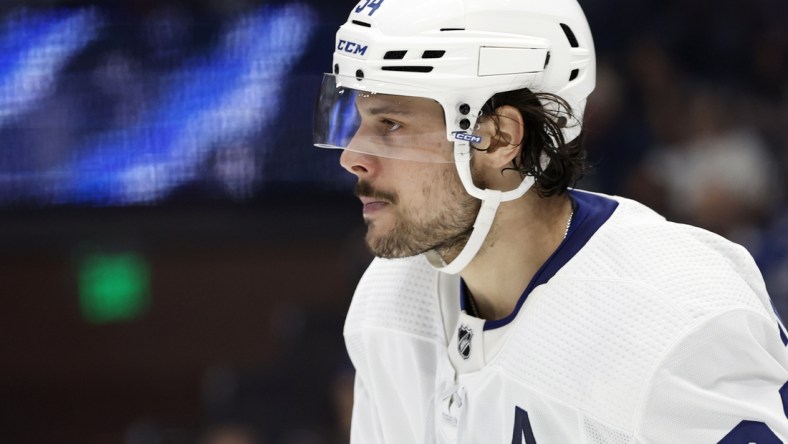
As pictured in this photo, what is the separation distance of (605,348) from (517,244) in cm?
30

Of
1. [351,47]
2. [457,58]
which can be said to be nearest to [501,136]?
[457,58]

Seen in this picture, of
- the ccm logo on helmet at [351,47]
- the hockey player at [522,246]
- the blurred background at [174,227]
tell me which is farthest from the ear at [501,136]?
the blurred background at [174,227]

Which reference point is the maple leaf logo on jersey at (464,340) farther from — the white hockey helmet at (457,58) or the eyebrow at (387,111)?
the eyebrow at (387,111)

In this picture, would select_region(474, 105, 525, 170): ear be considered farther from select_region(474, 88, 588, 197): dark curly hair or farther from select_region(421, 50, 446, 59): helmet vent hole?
select_region(421, 50, 446, 59): helmet vent hole

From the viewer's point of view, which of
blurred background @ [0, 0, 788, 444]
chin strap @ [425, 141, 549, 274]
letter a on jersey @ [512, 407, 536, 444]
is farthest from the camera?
blurred background @ [0, 0, 788, 444]

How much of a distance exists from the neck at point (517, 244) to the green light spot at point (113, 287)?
6.61 feet

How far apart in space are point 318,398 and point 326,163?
0.77 meters

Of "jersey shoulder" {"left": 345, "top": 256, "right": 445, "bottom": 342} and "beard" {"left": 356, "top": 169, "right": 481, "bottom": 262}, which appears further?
"jersey shoulder" {"left": 345, "top": 256, "right": 445, "bottom": 342}

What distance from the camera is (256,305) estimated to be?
378 cm

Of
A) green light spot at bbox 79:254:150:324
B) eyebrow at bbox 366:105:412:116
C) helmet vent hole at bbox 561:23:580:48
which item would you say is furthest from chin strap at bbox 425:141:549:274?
green light spot at bbox 79:254:150:324

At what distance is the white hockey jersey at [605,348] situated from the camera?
160 cm

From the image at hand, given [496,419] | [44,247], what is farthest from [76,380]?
[496,419]

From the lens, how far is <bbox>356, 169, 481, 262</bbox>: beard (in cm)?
190

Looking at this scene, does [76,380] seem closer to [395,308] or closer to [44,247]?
[44,247]
